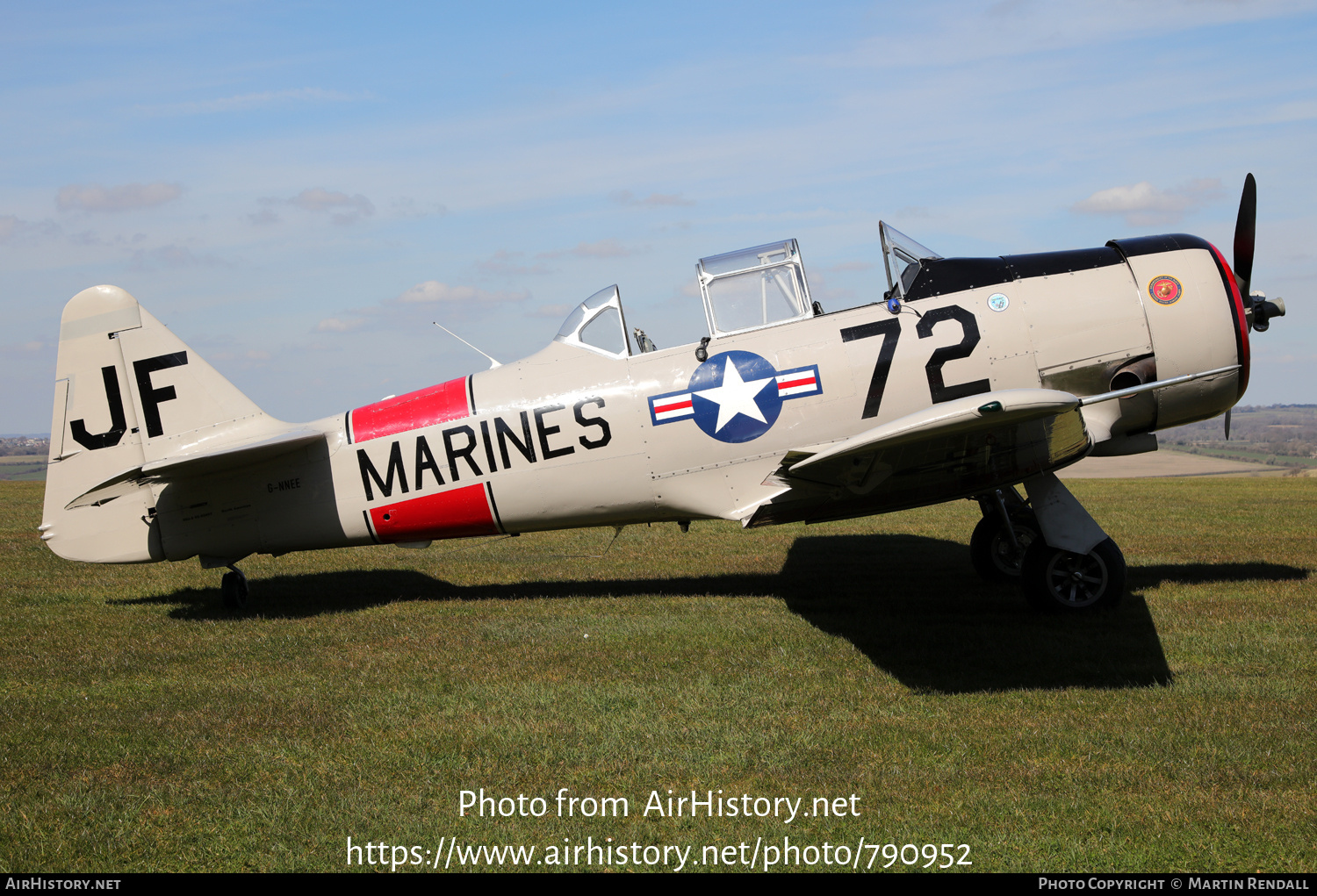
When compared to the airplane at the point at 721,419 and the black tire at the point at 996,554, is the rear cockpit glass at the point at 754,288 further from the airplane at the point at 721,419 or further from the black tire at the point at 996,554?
the black tire at the point at 996,554

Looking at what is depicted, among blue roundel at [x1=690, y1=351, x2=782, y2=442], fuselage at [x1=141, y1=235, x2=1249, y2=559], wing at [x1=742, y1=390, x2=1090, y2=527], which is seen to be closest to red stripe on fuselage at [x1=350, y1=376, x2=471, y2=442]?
fuselage at [x1=141, y1=235, x2=1249, y2=559]

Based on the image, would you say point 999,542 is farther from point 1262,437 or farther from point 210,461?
point 1262,437

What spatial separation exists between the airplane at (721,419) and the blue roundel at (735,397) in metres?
0.02

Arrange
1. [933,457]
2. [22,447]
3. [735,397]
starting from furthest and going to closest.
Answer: [22,447] < [735,397] < [933,457]

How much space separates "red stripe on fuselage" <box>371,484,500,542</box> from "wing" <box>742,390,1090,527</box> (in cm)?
233

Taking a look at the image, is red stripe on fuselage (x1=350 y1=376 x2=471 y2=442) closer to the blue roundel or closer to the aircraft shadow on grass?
the aircraft shadow on grass

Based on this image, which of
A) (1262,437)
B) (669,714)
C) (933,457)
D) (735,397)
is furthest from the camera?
(1262,437)

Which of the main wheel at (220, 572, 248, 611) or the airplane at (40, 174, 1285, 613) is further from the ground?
the airplane at (40, 174, 1285, 613)

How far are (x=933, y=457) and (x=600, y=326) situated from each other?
3073 millimetres

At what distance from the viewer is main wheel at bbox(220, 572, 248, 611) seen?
8125 millimetres

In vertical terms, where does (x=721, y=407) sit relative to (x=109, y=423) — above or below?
below

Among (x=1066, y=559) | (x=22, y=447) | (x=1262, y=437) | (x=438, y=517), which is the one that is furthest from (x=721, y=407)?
(x=1262, y=437)

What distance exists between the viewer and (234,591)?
813cm

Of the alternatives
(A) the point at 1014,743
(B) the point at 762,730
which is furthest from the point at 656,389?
(A) the point at 1014,743
